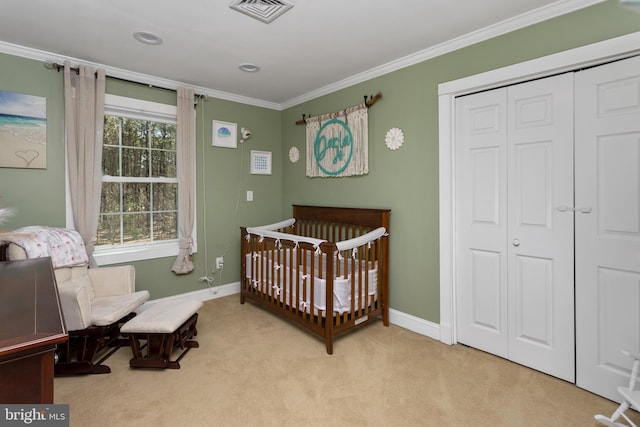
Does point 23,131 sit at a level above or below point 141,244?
above

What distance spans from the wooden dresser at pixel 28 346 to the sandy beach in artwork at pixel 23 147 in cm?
199

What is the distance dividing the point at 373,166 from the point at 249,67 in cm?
146

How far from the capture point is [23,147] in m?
2.54

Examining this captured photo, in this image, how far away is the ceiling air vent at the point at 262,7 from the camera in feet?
6.39

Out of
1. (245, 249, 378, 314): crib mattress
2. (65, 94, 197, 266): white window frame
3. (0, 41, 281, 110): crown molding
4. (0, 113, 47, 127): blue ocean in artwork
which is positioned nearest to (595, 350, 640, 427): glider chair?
(245, 249, 378, 314): crib mattress

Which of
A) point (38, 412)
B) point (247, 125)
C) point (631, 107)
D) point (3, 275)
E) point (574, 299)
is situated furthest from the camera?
point (247, 125)

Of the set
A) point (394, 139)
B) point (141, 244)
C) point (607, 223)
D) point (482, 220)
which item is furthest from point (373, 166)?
point (141, 244)

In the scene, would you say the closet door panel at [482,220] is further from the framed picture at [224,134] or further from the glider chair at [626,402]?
the framed picture at [224,134]

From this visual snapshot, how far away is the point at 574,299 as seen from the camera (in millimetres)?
1990

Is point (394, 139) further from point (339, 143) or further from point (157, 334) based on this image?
point (157, 334)

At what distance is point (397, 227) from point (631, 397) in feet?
5.73

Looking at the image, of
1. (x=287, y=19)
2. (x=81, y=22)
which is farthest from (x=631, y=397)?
(x=81, y=22)

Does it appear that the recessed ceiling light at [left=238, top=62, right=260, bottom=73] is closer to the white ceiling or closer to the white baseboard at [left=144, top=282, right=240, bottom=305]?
the white ceiling

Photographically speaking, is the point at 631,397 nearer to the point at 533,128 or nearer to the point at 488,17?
the point at 533,128
